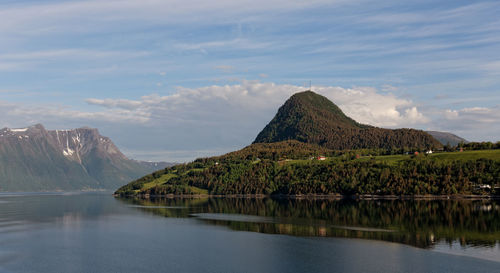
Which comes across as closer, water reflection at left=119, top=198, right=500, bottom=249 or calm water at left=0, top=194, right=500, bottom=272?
calm water at left=0, top=194, right=500, bottom=272

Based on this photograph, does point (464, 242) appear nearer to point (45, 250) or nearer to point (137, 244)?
point (137, 244)

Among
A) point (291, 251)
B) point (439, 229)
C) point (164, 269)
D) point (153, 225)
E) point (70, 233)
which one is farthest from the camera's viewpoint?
point (153, 225)

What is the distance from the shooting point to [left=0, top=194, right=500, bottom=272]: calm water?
9156cm

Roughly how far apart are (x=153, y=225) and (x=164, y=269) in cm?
7811

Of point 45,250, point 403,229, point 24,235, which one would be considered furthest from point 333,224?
point 24,235

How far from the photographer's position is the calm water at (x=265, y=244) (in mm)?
91562

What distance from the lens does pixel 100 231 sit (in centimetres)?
15138

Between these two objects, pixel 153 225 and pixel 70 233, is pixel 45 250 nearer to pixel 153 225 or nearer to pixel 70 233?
pixel 70 233

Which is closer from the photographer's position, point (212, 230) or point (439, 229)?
point (439, 229)

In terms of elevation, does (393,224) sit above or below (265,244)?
above

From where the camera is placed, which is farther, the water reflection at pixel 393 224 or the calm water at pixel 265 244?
the water reflection at pixel 393 224

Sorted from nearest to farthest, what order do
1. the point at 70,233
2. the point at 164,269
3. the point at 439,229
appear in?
the point at 164,269
the point at 439,229
the point at 70,233

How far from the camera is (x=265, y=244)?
383 feet

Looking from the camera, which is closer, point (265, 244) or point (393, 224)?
point (265, 244)
